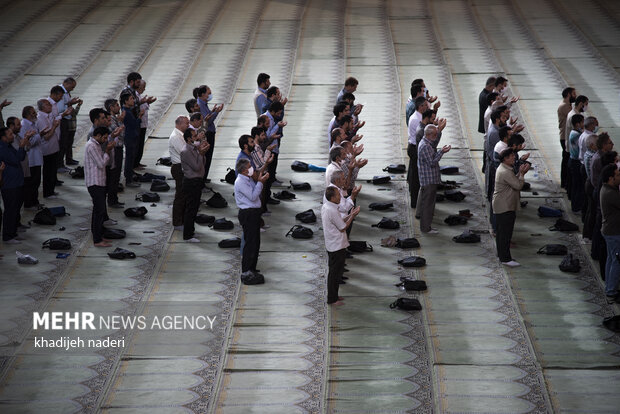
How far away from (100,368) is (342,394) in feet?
8.54

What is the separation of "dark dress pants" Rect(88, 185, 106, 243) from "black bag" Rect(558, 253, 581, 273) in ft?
20.8

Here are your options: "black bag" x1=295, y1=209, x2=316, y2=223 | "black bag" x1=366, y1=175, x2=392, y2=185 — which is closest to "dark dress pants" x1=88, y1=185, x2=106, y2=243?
"black bag" x1=295, y1=209, x2=316, y2=223

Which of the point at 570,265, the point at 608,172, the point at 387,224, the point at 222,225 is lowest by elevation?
the point at 222,225

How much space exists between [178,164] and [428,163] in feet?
12.3

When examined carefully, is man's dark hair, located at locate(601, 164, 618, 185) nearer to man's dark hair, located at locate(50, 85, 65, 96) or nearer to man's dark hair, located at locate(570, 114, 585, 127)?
man's dark hair, located at locate(570, 114, 585, 127)

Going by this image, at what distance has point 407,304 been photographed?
1104cm

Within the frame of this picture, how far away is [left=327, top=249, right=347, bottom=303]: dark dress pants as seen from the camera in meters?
11.0

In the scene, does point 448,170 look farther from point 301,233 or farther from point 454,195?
point 301,233

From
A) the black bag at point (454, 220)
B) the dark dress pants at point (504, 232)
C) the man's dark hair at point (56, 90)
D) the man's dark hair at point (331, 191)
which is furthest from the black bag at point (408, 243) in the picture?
the man's dark hair at point (56, 90)

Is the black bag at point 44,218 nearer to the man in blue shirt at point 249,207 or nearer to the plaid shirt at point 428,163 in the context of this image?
the man in blue shirt at point 249,207

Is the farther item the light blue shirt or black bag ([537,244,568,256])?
black bag ([537,244,568,256])

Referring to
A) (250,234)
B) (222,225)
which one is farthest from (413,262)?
(222,225)

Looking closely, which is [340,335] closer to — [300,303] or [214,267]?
[300,303]

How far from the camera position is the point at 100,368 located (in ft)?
31.9
